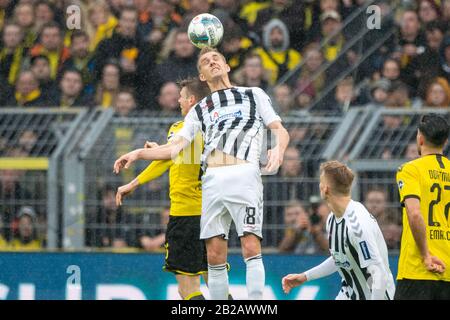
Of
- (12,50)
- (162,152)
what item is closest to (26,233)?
(12,50)

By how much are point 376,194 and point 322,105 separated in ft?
5.32

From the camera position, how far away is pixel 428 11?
35.8ft

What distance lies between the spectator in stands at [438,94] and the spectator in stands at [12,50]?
4057 mm

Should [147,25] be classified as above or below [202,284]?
above

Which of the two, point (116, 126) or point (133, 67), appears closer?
point (116, 126)

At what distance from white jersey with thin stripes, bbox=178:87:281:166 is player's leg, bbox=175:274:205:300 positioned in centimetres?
143

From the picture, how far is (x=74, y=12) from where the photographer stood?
38.0 ft

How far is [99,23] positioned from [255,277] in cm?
507

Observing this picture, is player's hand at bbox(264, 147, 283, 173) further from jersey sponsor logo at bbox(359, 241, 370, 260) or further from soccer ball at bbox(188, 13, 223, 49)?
soccer ball at bbox(188, 13, 223, 49)

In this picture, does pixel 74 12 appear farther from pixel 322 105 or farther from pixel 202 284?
pixel 202 284
